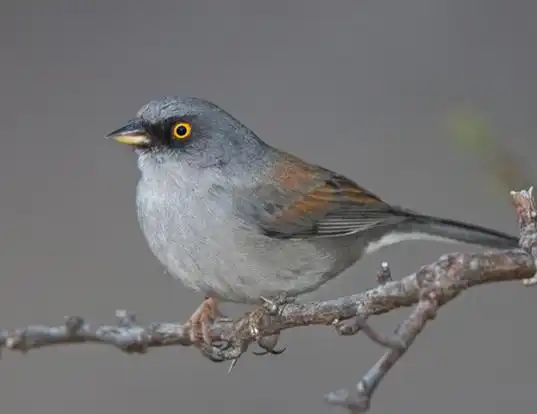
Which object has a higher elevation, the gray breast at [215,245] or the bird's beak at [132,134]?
the bird's beak at [132,134]

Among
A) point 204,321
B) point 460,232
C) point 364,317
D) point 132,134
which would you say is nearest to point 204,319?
point 204,321

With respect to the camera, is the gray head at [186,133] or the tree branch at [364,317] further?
the gray head at [186,133]

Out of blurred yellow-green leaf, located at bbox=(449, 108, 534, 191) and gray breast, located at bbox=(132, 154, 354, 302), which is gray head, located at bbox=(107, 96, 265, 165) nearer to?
gray breast, located at bbox=(132, 154, 354, 302)

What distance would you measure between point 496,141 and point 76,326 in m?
0.83

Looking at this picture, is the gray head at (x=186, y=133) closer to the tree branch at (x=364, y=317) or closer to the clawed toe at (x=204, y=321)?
the clawed toe at (x=204, y=321)

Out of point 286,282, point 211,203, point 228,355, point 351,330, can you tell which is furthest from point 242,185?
point 351,330

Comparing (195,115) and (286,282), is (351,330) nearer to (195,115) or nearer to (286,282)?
(286,282)

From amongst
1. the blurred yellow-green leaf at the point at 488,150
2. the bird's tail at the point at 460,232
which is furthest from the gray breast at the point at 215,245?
the blurred yellow-green leaf at the point at 488,150

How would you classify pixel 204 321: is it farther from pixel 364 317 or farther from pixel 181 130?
pixel 364 317

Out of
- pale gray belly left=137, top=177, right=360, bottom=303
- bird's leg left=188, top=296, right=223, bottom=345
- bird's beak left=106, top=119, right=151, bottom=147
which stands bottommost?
bird's leg left=188, top=296, right=223, bottom=345

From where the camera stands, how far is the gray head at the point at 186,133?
9.25 feet

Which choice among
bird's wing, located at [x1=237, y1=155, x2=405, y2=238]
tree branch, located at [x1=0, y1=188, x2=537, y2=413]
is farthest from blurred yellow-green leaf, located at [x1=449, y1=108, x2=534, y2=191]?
bird's wing, located at [x1=237, y1=155, x2=405, y2=238]

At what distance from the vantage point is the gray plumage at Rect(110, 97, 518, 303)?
8.79 feet

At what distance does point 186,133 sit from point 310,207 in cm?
48
